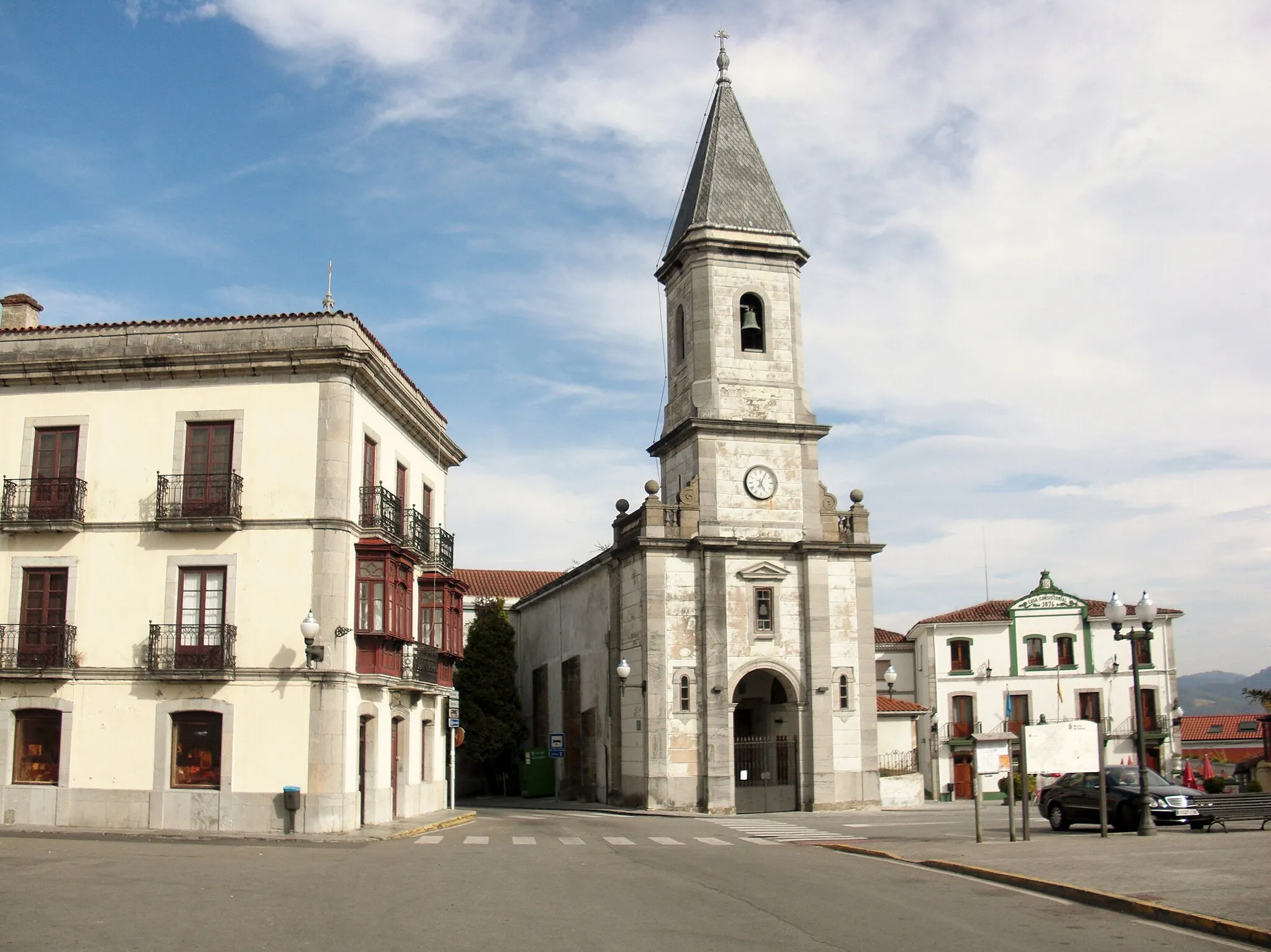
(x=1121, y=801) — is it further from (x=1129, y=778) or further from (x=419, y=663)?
(x=419, y=663)

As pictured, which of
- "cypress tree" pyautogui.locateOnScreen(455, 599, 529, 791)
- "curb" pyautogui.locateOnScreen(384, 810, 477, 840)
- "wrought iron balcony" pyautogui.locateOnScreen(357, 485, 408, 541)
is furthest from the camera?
"cypress tree" pyautogui.locateOnScreen(455, 599, 529, 791)

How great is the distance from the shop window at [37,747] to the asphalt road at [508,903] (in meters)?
3.94

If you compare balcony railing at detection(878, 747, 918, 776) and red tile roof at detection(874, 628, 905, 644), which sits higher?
red tile roof at detection(874, 628, 905, 644)

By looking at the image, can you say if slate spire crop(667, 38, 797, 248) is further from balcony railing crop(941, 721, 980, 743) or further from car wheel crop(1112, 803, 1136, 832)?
balcony railing crop(941, 721, 980, 743)

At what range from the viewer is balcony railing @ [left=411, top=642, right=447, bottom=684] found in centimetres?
2950

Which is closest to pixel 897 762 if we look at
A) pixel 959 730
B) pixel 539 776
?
pixel 959 730

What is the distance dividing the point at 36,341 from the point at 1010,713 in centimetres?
4261

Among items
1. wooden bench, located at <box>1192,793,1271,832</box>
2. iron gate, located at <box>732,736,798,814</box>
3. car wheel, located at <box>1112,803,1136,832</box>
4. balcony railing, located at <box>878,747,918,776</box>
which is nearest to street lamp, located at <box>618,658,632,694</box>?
iron gate, located at <box>732,736,798,814</box>

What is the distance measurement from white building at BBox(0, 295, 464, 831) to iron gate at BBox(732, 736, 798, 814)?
1267cm

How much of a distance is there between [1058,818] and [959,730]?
30539 millimetres

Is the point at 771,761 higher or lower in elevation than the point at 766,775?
higher

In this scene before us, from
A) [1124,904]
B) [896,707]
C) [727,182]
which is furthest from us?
[896,707]

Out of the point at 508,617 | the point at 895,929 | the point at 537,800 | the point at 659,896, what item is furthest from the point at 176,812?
the point at 508,617

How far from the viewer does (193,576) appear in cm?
2548
